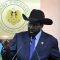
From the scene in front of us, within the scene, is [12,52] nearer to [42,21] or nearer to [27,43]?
[27,43]

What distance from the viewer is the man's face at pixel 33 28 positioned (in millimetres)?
1626

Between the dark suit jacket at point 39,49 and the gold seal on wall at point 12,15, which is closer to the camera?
the dark suit jacket at point 39,49

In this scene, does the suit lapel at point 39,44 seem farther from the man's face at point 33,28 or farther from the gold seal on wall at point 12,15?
the gold seal on wall at point 12,15

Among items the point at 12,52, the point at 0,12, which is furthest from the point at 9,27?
the point at 12,52

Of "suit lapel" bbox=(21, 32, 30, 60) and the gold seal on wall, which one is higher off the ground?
the gold seal on wall

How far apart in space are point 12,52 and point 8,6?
1.82 ft

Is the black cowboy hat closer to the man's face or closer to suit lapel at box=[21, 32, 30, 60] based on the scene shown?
the man's face

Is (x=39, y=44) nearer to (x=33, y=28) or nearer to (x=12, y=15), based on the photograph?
(x=33, y=28)

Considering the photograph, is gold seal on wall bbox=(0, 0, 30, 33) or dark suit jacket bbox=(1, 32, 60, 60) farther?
gold seal on wall bbox=(0, 0, 30, 33)

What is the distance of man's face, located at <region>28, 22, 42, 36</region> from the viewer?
64.0 inches

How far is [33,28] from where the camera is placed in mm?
1633

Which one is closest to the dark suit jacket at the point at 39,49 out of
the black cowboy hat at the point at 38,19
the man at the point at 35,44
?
the man at the point at 35,44

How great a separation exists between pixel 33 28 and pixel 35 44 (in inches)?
5.0

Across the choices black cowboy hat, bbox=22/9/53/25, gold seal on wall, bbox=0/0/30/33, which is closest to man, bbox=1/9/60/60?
black cowboy hat, bbox=22/9/53/25
